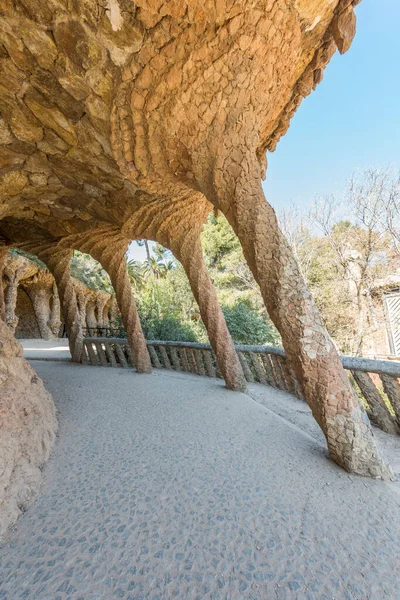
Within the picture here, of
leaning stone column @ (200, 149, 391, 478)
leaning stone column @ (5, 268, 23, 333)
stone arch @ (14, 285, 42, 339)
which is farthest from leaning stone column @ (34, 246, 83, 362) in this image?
stone arch @ (14, 285, 42, 339)

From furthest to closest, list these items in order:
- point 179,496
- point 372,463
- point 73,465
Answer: point 73,465
point 372,463
point 179,496

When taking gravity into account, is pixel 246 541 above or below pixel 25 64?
below

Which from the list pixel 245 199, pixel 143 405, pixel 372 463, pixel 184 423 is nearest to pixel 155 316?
pixel 143 405

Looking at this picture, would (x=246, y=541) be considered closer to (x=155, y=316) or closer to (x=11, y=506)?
(x=11, y=506)

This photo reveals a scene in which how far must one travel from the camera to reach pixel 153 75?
195 centimetres

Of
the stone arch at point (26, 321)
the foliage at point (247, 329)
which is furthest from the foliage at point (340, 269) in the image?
the stone arch at point (26, 321)

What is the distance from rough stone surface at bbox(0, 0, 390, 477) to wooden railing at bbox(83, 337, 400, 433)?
0.74m

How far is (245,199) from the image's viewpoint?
2062 mm

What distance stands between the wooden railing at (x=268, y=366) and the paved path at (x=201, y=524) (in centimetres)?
76

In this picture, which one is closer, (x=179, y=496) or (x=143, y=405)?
(x=179, y=496)

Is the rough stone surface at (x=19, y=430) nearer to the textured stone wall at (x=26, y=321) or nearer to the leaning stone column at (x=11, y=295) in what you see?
the leaning stone column at (x=11, y=295)

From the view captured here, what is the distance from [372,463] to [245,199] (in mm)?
1907

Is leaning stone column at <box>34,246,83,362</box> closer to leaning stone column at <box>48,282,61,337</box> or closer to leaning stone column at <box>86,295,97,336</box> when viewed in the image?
leaning stone column at <box>48,282,61,337</box>

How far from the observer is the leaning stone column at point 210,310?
12.3 ft
